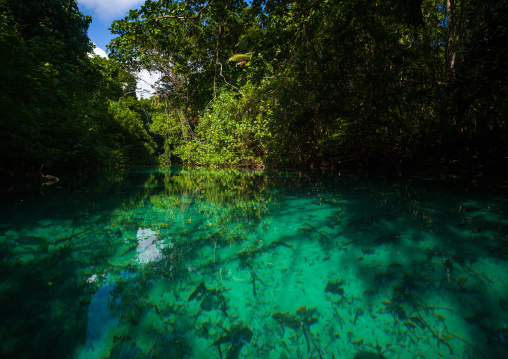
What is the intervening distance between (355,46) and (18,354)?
27.3ft

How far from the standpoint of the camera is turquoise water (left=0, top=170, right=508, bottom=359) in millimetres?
1003

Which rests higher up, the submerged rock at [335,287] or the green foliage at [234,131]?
the green foliage at [234,131]

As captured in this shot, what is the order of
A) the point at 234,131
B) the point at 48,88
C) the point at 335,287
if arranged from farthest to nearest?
the point at 234,131 → the point at 48,88 → the point at 335,287

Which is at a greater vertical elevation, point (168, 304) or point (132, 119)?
point (132, 119)

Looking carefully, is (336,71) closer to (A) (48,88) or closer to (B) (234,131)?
(B) (234,131)

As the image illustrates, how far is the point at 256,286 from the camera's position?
4.76 ft

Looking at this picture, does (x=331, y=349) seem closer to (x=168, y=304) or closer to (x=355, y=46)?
(x=168, y=304)

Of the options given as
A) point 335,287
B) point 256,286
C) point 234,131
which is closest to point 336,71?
point 234,131

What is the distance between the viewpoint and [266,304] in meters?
1.28

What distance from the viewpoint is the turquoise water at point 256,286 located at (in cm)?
100

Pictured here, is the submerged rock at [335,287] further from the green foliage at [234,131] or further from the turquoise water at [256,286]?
Answer: the green foliage at [234,131]

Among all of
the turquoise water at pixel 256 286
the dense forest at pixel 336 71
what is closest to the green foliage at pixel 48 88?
the dense forest at pixel 336 71

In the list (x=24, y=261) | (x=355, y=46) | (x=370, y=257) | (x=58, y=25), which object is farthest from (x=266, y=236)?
(x=58, y=25)

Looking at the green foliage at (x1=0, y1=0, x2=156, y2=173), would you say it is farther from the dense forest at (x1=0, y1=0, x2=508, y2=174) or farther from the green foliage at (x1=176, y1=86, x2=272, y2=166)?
the green foliage at (x1=176, y1=86, x2=272, y2=166)
